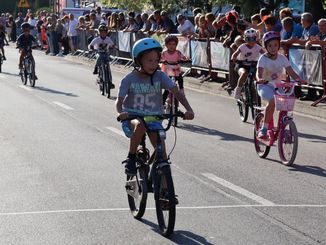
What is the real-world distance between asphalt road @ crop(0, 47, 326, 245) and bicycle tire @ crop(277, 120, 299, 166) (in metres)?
0.15

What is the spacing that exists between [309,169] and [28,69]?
13.5 m

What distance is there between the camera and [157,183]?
23.7 ft

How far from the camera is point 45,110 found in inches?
674

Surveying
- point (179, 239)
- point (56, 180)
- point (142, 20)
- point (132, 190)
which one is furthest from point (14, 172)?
point (142, 20)

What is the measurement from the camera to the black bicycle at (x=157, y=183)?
23.3ft

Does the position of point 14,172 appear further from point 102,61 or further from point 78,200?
point 102,61

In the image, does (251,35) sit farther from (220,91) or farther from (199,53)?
(199,53)

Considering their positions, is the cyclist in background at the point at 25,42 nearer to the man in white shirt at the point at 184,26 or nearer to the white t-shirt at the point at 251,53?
the man in white shirt at the point at 184,26

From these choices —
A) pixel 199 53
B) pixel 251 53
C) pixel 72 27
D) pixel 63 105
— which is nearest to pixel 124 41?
pixel 199 53

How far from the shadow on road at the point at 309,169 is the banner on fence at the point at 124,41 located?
19.0 meters

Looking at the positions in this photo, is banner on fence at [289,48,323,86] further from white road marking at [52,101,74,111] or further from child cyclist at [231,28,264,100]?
white road marking at [52,101,74,111]

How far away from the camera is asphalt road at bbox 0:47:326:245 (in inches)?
292

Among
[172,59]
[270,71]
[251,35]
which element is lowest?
[172,59]

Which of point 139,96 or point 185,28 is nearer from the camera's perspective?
point 139,96
